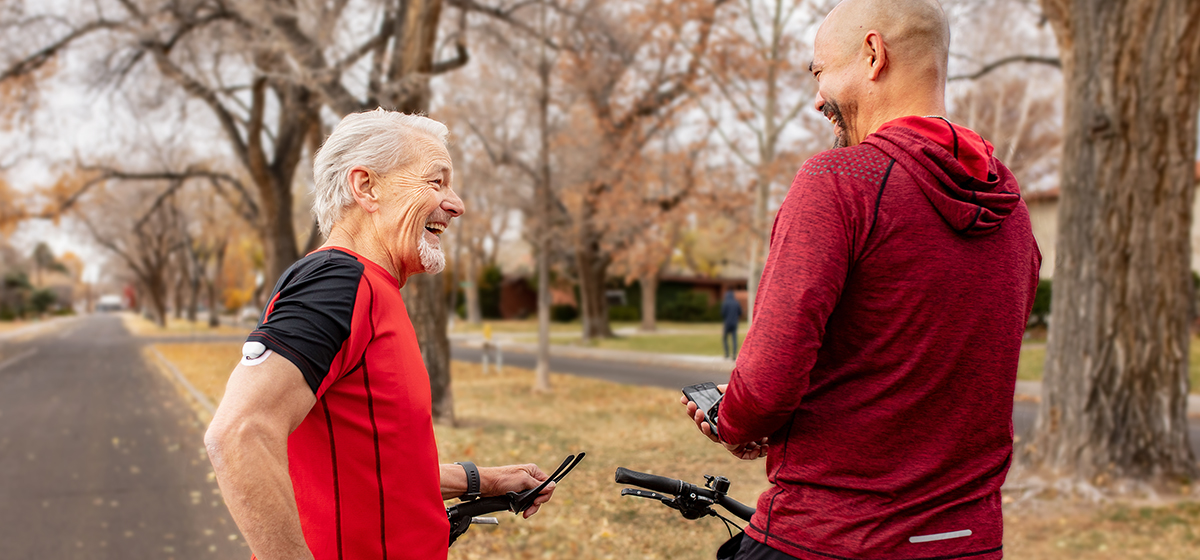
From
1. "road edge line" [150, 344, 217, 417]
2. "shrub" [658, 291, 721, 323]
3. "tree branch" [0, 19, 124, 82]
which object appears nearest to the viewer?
"road edge line" [150, 344, 217, 417]

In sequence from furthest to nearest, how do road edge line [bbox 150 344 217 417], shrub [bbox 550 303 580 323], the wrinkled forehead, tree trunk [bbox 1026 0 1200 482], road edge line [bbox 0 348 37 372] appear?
shrub [bbox 550 303 580 323], road edge line [bbox 0 348 37 372], road edge line [bbox 150 344 217 417], tree trunk [bbox 1026 0 1200 482], the wrinkled forehead

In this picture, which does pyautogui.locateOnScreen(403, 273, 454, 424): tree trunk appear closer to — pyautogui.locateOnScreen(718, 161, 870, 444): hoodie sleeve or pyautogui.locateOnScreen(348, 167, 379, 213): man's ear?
pyautogui.locateOnScreen(348, 167, 379, 213): man's ear

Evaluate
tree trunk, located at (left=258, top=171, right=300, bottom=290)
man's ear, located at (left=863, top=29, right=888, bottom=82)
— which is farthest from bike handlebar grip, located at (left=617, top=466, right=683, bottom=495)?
tree trunk, located at (left=258, top=171, right=300, bottom=290)

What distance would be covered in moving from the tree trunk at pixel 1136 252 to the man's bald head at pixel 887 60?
6.05 metres

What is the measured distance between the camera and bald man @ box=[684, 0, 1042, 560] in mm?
1485

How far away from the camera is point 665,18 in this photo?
1719cm

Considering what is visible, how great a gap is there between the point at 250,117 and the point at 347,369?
65.9ft

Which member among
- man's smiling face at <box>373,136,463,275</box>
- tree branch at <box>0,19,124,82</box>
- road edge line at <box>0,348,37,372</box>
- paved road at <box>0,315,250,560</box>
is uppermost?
tree branch at <box>0,19,124,82</box>

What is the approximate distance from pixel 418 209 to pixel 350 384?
0.47 metres

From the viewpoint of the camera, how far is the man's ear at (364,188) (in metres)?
1.85

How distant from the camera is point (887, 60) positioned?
1651 millimetres

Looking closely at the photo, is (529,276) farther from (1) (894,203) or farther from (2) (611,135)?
(1) (894,203)

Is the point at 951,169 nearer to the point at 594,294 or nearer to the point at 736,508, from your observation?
the point at 736,508

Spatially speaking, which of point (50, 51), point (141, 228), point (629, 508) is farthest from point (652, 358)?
point (141, 228)
